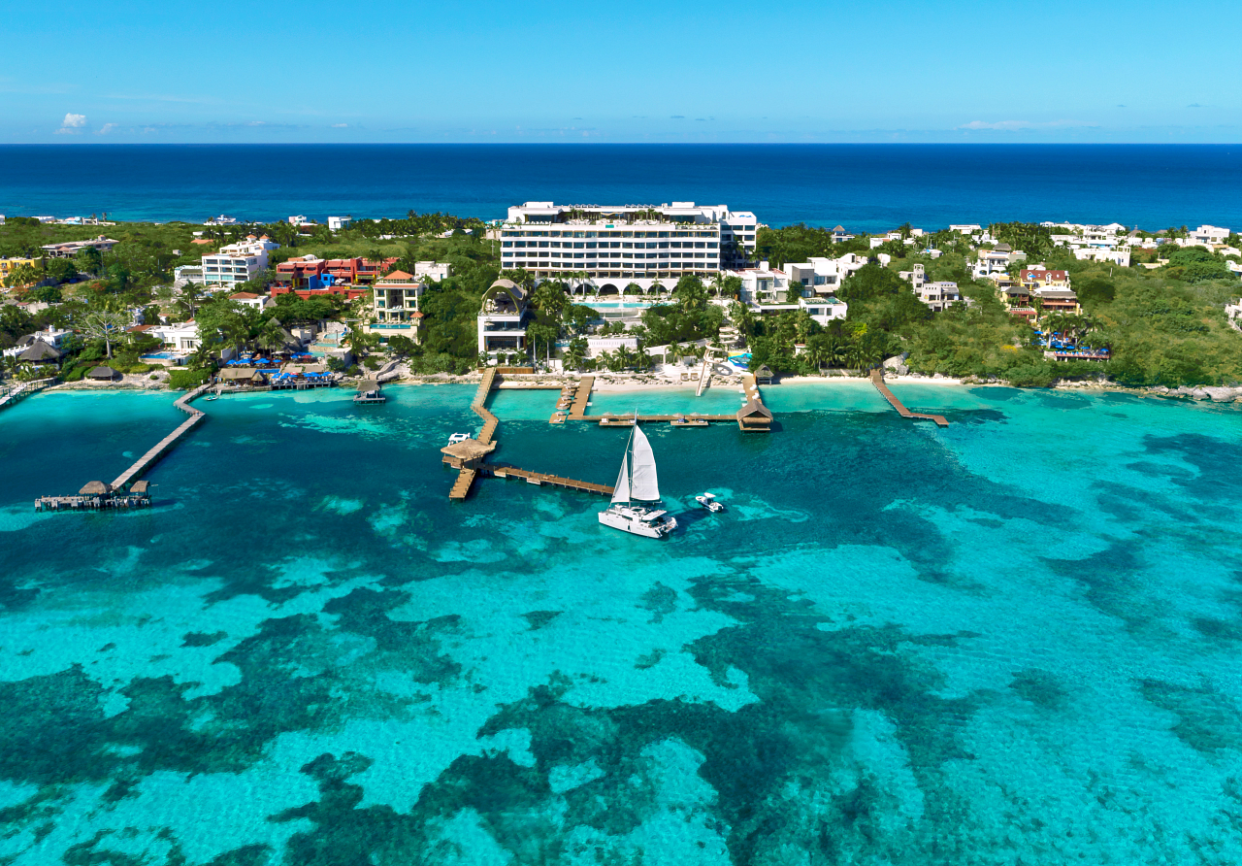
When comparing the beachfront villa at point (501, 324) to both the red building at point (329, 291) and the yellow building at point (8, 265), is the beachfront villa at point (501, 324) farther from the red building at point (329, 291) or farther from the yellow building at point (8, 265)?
the yellow building at point (8, 265)

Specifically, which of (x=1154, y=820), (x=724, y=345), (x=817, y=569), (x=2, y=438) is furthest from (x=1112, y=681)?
(x=2, y=438)

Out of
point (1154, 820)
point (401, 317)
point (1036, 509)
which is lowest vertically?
point (1154, 820)

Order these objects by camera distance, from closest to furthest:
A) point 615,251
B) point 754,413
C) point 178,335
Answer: point 754,413
point 178,335
point 615,251

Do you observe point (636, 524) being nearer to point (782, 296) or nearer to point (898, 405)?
point (898, 405)

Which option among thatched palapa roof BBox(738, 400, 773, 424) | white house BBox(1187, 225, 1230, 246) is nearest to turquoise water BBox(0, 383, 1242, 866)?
thatched palapa roof BBox(738, 400, 773, 424)

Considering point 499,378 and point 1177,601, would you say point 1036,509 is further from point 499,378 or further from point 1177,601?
point 499,378

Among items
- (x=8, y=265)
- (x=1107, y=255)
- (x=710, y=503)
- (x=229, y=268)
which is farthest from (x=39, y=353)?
(x=1107, y=255)
